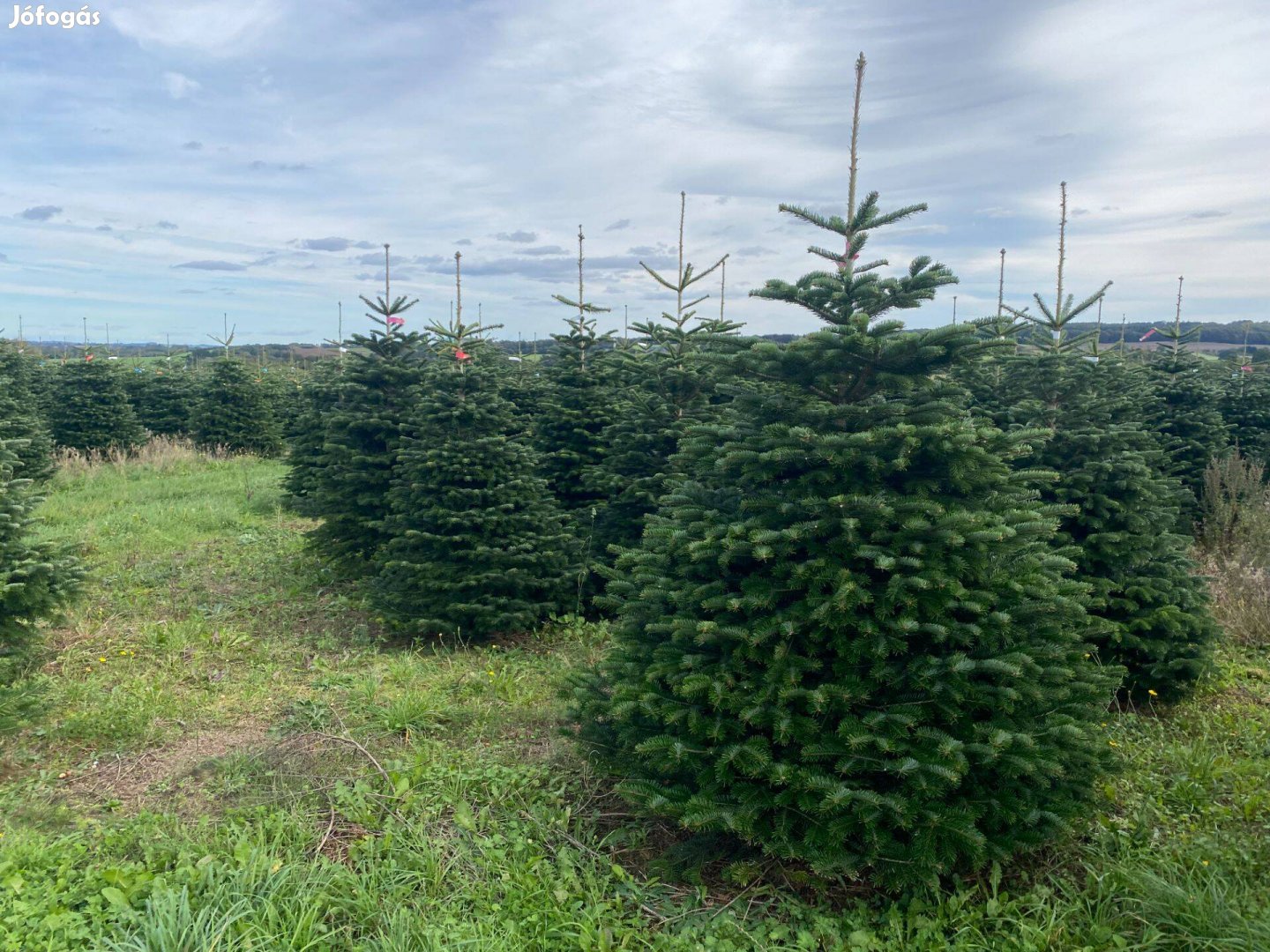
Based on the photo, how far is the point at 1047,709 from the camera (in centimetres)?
349

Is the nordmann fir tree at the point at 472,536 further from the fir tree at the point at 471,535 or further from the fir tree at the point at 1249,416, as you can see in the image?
the fir tree at the point at 1249,416

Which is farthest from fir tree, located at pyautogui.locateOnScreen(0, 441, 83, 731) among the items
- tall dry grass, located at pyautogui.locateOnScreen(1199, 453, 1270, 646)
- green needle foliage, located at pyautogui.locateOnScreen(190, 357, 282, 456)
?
green needle foliage, located at pyautogui.locateOnScreen(190, 357, 282, 456)

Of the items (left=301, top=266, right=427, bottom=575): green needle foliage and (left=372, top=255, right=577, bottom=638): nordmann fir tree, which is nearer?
(left=372, top=255, right=577, bottom=638): nordmann fir tree

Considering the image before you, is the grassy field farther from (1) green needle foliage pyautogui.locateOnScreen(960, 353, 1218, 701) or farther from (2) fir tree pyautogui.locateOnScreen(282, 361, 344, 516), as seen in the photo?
(2) fir tree pyautogui.locateOnScreen(282, 361, 344, 516)

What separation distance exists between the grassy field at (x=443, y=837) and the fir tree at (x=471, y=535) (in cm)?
70

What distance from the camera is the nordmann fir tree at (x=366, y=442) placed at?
8508 mm

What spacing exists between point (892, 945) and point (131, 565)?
28.6 ft

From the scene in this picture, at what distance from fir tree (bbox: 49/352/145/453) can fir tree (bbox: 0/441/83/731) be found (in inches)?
524

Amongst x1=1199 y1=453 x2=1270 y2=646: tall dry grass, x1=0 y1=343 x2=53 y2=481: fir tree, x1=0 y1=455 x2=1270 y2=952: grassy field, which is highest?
x1=0 y1=343 x2=53 y2=481: fir tree

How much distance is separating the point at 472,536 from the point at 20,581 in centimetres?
304

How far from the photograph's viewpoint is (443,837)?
366cm

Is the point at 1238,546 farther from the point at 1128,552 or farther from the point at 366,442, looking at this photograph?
the point at 366,442

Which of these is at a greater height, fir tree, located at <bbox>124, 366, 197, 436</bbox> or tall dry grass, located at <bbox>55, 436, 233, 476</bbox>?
fir tree, located at <bbox>124, 366, 197, 436</bbox>

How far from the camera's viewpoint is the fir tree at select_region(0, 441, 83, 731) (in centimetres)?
449
